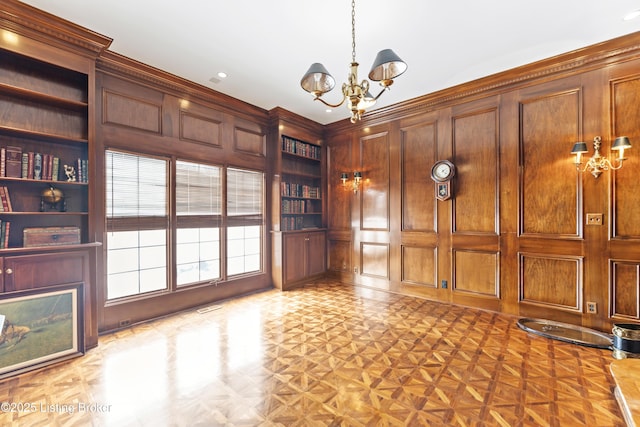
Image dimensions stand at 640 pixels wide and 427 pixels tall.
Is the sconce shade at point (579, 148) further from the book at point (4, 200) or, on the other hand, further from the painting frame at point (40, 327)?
the book at point (4, 200)

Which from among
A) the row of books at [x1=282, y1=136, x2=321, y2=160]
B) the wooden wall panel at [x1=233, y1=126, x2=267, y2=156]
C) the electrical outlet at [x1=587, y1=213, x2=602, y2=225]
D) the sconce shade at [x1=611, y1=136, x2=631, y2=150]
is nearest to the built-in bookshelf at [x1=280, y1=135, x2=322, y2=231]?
the row of books at [x1=282, y1=136, x2=321, y2=160]

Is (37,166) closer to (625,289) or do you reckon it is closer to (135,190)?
(135,190)

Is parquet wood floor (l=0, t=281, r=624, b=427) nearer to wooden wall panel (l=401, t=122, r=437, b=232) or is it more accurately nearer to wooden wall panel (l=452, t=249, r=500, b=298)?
wooden wall panel (l=452, t=249, r=500, b=298)

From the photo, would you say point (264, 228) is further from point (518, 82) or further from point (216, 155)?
point (518, 82)

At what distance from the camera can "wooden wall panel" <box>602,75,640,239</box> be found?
2.91 metres

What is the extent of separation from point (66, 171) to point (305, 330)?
9.91ft

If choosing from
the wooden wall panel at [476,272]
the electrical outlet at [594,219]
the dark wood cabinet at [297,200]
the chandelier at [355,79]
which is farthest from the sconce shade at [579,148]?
the dark wood cabinet at [297,200]

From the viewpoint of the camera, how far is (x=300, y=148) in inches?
209

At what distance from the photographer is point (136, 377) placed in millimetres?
2264

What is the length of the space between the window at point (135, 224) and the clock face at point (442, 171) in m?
3.88

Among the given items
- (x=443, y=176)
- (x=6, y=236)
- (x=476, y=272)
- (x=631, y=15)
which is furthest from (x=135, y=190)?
(x=631, y=15)

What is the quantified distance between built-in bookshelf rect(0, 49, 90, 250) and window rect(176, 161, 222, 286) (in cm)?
109

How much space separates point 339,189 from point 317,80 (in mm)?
3353

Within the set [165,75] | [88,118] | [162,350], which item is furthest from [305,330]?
[165,75]
